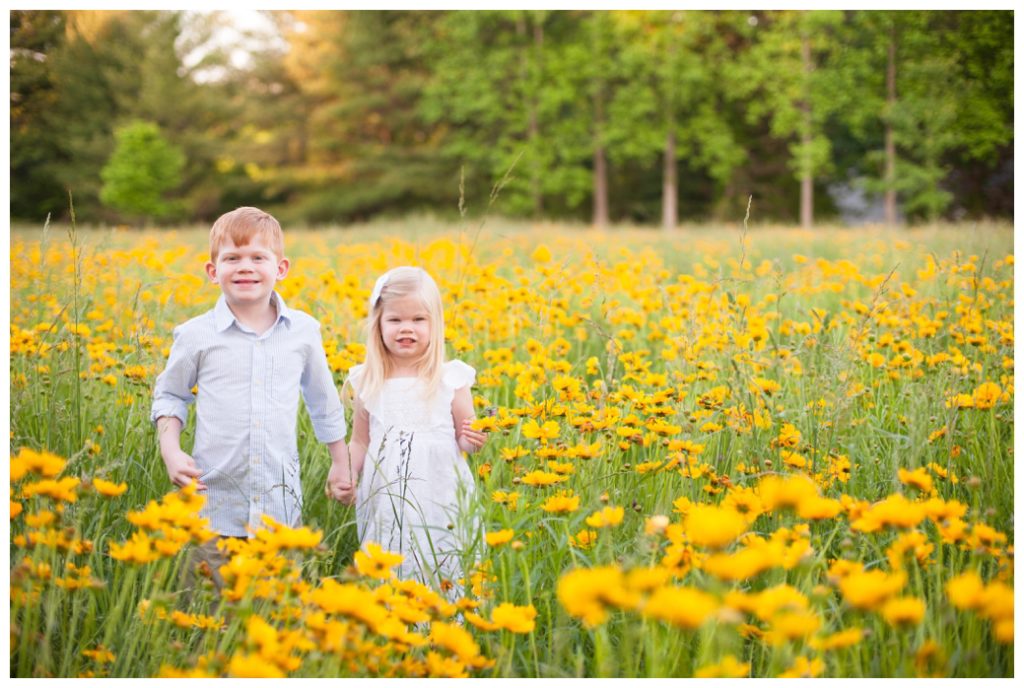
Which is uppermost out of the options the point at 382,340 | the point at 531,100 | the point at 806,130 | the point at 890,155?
the point at 531,100

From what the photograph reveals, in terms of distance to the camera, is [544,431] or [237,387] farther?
[237,387]

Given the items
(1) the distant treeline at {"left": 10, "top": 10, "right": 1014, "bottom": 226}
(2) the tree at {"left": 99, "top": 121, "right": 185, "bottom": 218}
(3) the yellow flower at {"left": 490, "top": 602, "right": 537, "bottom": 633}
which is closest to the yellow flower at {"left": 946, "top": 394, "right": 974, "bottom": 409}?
(3) the yellow flower at {"left": 490, "top": 602, "right": 537, "bottom": 633}

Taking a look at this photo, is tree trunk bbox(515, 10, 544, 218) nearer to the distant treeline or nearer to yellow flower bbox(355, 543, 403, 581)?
the distant treeline

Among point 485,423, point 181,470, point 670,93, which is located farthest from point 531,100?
point 181,470

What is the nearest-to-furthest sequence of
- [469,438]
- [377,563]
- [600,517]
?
1. [377,563]
2. [600,517]
3. [469,438]

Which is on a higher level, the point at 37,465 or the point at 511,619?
the point at 37,465

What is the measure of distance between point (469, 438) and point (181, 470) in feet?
2.16

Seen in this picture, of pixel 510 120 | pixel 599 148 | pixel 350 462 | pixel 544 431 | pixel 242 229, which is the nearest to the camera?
pixel 544 431

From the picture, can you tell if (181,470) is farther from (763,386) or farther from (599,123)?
(599,123)

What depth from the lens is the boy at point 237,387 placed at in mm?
1915

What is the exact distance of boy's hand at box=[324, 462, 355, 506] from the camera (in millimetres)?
2033

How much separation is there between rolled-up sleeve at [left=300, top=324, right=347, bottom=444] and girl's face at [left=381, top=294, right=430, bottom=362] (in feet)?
0.55

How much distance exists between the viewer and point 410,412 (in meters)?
2.06

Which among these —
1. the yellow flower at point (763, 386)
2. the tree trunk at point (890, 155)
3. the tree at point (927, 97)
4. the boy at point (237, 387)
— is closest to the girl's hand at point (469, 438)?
the boy at point (237, 387)
